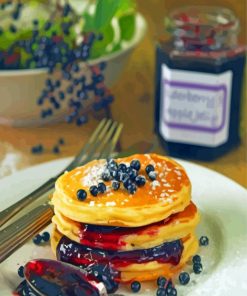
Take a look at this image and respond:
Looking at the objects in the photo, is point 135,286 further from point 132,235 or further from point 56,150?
point 56,150

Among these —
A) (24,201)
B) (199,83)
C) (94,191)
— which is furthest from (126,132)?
(94,191)

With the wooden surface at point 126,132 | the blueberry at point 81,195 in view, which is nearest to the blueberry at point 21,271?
the blueberry at point 81,195

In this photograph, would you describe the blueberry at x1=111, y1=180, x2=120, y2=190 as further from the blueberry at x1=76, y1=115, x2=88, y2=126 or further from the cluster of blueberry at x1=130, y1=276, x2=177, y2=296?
the blueberry at x1=76, y1=115, x2=88, y2=126

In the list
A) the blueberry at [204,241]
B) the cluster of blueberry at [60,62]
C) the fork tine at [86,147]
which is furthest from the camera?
the cluster of blueberry at [60,62]

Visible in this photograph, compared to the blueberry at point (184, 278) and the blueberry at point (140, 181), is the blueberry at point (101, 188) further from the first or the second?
the blueberry at point (184, 278)

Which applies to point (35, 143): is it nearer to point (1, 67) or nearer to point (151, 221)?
point (1, 67)

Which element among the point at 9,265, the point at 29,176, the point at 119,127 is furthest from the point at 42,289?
the point at 119,127

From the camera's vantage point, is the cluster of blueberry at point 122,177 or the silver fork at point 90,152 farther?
the silver fork at point 90,152
